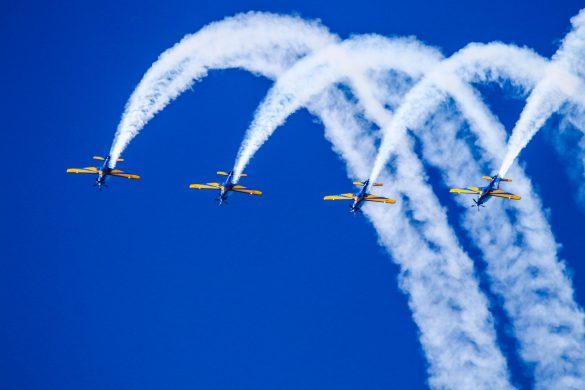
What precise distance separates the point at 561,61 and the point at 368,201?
1460cm

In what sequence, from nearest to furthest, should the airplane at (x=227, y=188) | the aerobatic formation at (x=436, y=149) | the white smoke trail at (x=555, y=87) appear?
1. the white smoke trail at (x=555, y=87)
2. the aerobatic formation at (x=436, y=149)
3. the airplane at (x=227, y=188)

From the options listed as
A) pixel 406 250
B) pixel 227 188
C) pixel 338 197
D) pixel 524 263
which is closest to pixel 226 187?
pixel 227 188

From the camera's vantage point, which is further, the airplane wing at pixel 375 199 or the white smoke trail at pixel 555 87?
the airplane wing at pixel 375 199

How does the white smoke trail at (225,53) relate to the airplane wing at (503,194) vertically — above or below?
above

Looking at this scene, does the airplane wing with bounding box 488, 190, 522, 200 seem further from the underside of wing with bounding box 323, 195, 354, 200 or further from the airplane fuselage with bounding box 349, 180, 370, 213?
the underside of wing with bounding box 323, 195, 354, 200

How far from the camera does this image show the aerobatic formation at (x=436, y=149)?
58.9 metres

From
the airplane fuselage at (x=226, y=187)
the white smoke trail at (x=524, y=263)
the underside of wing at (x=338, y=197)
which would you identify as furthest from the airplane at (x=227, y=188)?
the white smoke trail at (x=524, y=263)

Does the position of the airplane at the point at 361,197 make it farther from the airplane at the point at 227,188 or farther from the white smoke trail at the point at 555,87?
the white smoke trail at the point at 555,87

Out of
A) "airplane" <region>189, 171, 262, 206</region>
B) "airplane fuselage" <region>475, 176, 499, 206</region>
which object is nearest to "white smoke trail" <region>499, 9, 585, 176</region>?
"airplane fuselage" <region>475, 176, 499, 206</region>

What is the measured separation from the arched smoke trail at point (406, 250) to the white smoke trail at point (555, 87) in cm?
1092

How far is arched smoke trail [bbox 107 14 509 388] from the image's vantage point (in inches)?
2383

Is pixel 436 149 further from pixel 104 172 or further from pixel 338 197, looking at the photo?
pixel 104 172

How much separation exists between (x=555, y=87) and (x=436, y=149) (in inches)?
356

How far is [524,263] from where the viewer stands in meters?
62.6
